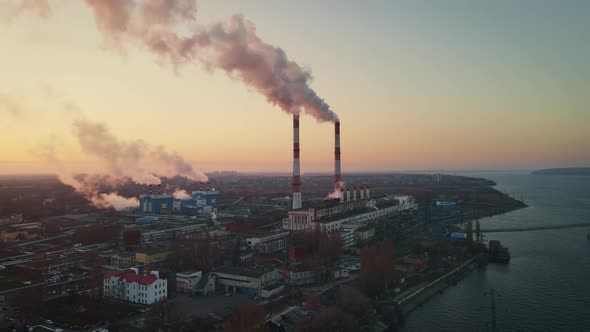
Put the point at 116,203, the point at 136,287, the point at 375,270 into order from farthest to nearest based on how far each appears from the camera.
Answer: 1. the point at 116,203
2. the point at 375,270
3. the point at 136,287

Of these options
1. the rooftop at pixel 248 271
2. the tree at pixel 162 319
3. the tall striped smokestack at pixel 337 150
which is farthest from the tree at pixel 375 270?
the tall striped smokestack at pixel 337 150

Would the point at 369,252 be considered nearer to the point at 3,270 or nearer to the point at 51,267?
the point at 51,267

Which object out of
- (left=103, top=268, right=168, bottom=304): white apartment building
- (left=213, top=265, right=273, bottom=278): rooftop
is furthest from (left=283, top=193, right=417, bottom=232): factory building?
(left=103, top=268, right=168, bottom=304): white apartment building

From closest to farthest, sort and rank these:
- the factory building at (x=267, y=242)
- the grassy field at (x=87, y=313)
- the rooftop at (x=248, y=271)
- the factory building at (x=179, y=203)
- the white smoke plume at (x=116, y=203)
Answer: the grassy field at (x=87, y=313), the rooftop at (x=248, y=271), the factory building at (x=267, y=242), the factory building at (x=179, y=203), the white smoke plume at (x=116, y=203)

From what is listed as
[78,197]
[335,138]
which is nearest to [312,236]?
[335,138]

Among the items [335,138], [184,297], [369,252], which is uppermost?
[335,138]

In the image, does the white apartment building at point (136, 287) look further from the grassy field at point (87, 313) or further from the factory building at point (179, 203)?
the factory building at point (179, 203)

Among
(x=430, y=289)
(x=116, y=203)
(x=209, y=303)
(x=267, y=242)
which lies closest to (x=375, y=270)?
(x=430, y=289)

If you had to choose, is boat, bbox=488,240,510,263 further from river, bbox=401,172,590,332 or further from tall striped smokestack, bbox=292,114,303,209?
Answer: tall striped smokestack, bbox=292,114,303,209

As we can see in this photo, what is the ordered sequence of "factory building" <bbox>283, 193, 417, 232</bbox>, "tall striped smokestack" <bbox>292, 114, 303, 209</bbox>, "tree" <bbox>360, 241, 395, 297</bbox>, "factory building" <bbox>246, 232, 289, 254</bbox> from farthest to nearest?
"tall striped smokestack" <bbox>292, 114, 303, 209</bbox>, "factory building" <bbox>283, 193, 417, 232</bbox>, "factory building" <bbox>246, 232, 289, 254</bbox>, "tree" <bbox>360, 241, 395, 297</bbox>

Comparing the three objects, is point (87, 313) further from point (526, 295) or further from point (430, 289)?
point (526, 295)

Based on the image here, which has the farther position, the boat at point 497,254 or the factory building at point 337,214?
the factory building at point 337,214
